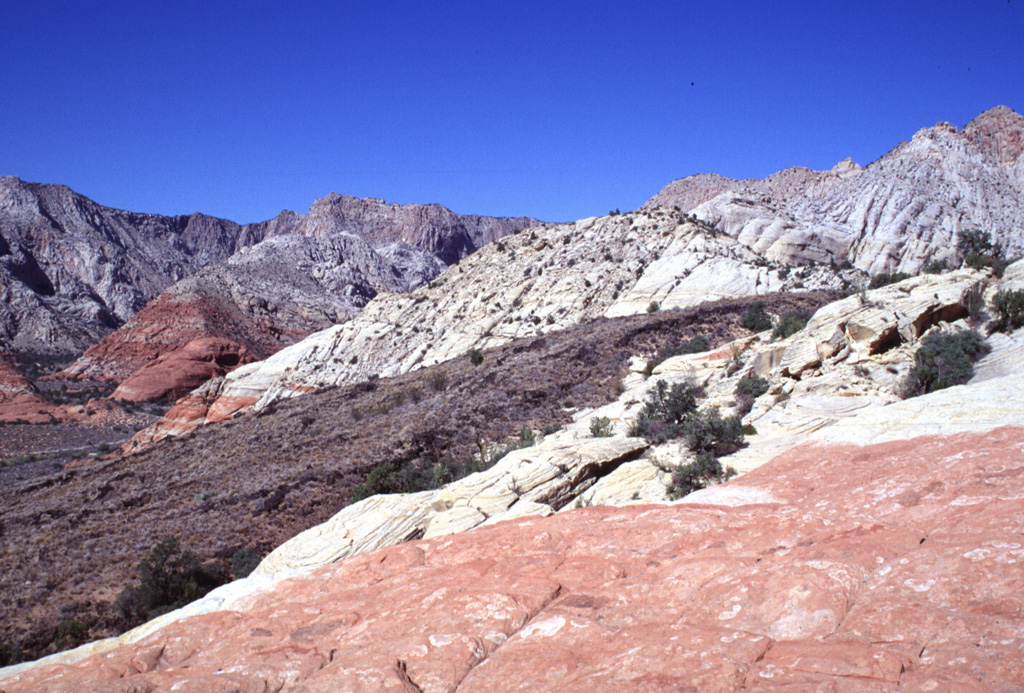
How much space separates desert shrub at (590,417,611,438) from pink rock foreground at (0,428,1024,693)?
575 cm

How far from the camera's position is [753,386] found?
1509cm

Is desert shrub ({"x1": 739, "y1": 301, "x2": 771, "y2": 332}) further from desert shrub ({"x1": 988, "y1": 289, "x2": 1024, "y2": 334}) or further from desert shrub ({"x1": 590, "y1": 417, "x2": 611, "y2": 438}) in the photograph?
desert shrub ({"x1": 590, "y1": 417, "x2": 611, "y2": 438})

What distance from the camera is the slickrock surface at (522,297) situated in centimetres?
3503

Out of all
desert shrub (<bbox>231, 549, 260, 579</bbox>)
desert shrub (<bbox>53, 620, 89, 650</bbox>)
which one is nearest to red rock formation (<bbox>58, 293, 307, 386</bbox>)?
desert shrub (<bbox>231, 549, 260, 579</bbox>)

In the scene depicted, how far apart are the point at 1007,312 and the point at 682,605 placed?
12.9 metres

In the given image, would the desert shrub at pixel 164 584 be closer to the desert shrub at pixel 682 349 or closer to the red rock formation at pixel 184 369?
the desert shrub at pixel 682 349

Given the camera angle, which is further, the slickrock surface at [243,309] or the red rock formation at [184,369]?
the slickrock surface at [243,309]

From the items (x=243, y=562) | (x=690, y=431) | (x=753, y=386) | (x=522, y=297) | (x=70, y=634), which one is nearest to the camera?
(x=70, y=634)

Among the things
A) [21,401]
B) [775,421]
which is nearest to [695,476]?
[775,421]

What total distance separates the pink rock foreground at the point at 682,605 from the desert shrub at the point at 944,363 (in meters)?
4.52

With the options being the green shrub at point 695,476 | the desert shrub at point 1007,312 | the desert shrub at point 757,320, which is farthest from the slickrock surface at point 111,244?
the desert shrub at point 1007,312

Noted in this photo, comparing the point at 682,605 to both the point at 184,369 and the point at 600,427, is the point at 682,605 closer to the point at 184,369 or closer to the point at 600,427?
the point at 600,427

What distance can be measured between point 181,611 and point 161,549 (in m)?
6.22

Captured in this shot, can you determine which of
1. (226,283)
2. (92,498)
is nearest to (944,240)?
(92,498)
